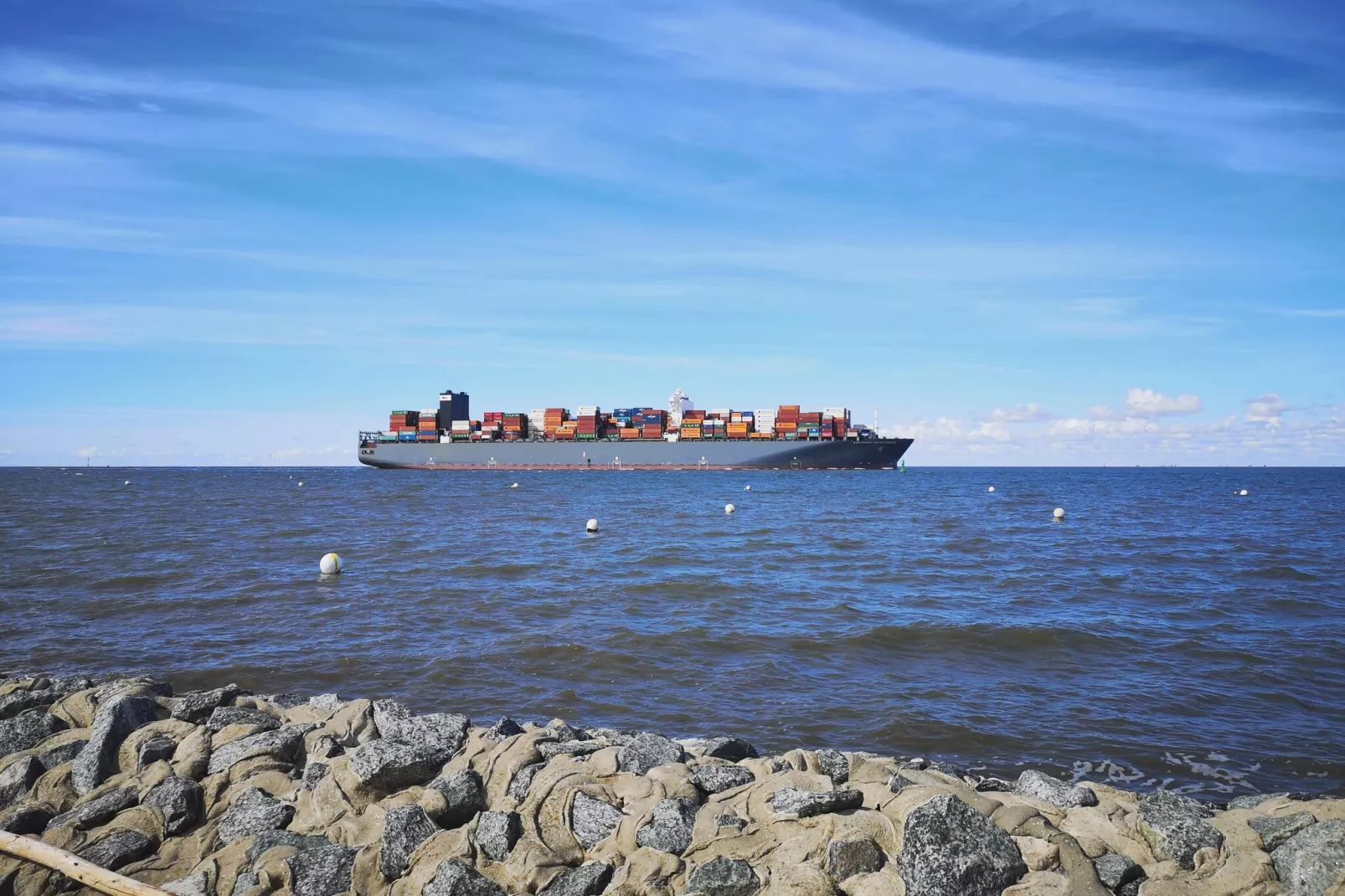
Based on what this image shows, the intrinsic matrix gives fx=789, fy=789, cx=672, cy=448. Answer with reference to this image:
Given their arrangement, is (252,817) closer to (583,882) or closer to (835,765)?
(583,882)

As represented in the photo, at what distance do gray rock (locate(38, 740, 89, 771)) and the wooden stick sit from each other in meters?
1.31

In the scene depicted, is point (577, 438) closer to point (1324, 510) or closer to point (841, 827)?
point (1324, 510)

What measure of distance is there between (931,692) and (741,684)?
81.8 inches

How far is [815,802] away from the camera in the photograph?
4398 millimetres

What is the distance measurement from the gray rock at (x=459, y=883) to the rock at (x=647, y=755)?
1.27 metres

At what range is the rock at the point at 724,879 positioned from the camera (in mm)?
3914

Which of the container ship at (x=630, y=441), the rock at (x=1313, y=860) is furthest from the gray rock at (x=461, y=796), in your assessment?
the container ship at (x=630, y=441)

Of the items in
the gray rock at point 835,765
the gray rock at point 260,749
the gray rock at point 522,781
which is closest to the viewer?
the gray rock at point 522,781

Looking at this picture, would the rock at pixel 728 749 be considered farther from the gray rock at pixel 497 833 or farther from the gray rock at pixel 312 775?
the gray rock at pixel 312 775

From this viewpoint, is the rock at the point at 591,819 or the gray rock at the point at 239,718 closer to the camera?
the rock at the point at 591,819

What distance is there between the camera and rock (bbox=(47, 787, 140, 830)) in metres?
5.02

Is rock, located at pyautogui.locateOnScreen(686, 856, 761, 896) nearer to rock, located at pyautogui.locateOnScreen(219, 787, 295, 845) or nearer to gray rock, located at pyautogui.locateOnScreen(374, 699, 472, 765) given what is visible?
gray rock, located at pyautogui.locateOnScreen(374, 699, 472, 765)

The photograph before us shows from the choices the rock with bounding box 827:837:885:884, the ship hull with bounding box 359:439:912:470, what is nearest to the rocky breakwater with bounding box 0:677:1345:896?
the rock with bounding box 827:837:885:884

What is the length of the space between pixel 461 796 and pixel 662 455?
82.3 meters
